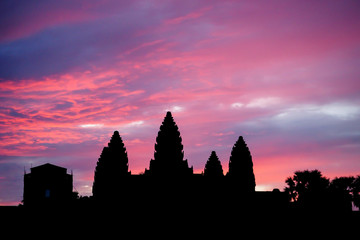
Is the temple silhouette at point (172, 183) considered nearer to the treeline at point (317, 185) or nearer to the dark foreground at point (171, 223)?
the dark foreground at point (171, 223)

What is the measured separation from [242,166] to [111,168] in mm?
21877

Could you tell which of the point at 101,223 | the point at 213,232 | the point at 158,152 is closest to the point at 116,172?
the point at 158,152

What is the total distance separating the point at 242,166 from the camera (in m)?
72.8

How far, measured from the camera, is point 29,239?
152ft

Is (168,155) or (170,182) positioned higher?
(168,155)

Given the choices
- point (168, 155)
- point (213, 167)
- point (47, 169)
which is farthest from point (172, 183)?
point (47, 169)

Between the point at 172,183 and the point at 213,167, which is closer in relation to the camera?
the point at 172,183

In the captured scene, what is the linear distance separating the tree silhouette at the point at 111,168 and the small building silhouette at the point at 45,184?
21.9 meters

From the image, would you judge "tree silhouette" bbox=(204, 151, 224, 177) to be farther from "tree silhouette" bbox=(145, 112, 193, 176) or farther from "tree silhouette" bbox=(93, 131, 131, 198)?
"tree silhouette" bbox=(93, 131, 131, 198)

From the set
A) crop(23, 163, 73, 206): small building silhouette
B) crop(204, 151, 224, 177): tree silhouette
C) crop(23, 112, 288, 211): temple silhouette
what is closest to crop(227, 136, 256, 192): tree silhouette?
crop(23, 112, 288, 211): temple silhouette

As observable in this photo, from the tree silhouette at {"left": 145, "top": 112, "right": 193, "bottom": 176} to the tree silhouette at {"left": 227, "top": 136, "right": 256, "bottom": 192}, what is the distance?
25.0 ft

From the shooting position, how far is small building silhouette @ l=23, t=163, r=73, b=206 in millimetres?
86000

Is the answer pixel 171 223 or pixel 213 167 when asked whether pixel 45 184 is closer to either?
pixel 213 167

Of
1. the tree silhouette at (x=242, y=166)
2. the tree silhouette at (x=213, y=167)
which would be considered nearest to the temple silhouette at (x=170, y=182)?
the tree silhouette at (x=242, y=166)
